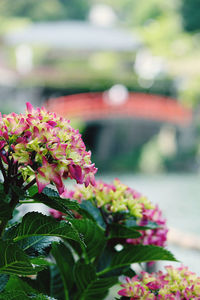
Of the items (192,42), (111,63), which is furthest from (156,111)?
(111,63)

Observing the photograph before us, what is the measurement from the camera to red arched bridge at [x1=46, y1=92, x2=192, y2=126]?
10555 millimetres

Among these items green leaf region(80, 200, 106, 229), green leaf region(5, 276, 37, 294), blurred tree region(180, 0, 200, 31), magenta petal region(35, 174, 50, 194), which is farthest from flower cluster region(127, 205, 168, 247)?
blurred tree region(180, 0, 200, 31)

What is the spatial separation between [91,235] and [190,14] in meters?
13.3

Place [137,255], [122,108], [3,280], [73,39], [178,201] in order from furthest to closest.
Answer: [73,39] → [122,108] → [178,201] → [137,255] → [3,280]

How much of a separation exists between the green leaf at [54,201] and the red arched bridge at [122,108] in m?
9.36

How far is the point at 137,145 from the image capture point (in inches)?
482

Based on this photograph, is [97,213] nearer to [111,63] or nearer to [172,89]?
[172,89]

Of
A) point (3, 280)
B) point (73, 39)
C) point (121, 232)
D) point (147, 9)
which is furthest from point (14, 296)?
point (147, 9)

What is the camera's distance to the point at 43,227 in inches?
32.4

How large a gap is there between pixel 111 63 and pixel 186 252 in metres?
14.3

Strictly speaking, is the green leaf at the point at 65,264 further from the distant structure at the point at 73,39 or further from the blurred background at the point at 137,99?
the distant structure at the point at 73,39

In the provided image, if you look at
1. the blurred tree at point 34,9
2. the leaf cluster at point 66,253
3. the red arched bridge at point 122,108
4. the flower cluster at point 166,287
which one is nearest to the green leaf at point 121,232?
the leaf cluster at point 66,253

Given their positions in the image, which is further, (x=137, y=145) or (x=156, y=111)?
(x=137, y=145)

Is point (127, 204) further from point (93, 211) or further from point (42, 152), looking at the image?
point (42, 152)
